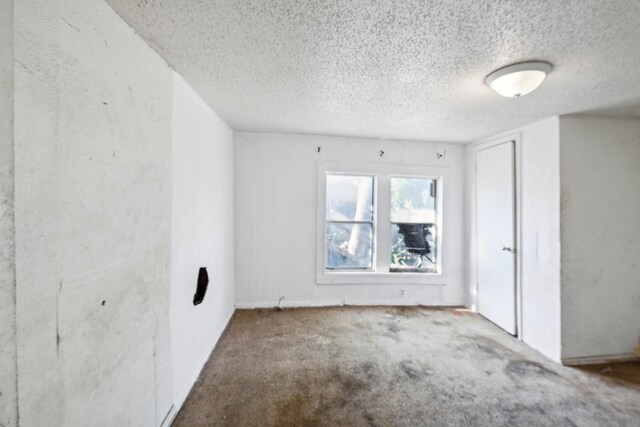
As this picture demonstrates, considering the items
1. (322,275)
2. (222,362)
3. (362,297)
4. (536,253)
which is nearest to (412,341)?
(362,297)


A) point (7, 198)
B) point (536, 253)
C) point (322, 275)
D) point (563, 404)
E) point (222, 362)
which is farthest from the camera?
point (322, 275)

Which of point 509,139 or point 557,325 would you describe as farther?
point 509,139

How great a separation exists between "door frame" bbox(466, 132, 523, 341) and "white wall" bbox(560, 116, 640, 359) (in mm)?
415

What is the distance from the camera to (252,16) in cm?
116

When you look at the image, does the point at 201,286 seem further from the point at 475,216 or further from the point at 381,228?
the point at 475,216

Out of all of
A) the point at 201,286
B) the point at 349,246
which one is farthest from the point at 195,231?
the point at 349,246

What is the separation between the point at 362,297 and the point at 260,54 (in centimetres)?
309

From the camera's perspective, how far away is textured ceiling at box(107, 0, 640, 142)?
43.5 inches

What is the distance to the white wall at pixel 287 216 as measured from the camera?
3.27 metres

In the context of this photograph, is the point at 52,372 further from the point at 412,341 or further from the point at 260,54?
the point at 412,341

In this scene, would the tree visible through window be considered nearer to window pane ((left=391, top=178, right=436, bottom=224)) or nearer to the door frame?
window pane ((left=391, top=178, right=436, bottom=224))

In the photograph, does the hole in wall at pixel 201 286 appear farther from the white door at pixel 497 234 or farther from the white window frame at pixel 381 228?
the white door at pixel 497 234

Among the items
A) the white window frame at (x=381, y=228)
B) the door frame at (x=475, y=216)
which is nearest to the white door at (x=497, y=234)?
the door frame at (x=475, y=216)

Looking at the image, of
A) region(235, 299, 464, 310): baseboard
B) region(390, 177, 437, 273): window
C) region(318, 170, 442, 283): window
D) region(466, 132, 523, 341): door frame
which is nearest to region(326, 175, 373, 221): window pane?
region(318, 170, 442, 283): window
